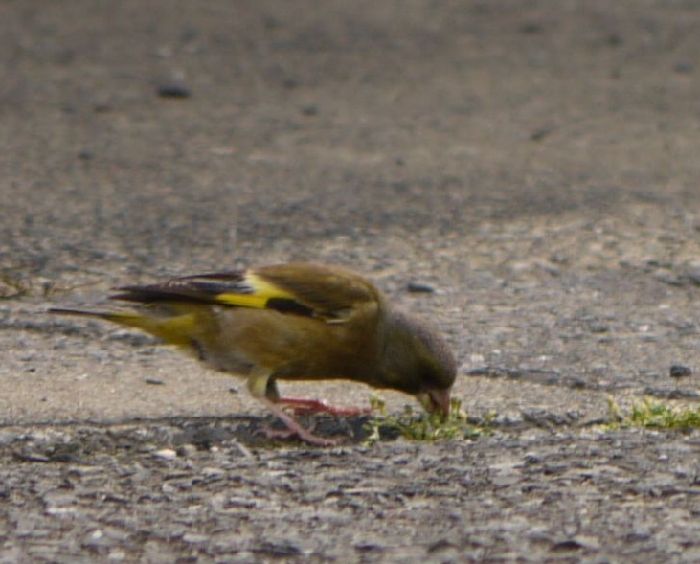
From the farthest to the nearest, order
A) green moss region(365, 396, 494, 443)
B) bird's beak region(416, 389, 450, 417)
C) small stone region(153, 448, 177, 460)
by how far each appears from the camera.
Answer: bird's beak region(416, 389, 450, 417), green moss region(365, 396, 494, 443), small stone region(153, 448, 177, 460)

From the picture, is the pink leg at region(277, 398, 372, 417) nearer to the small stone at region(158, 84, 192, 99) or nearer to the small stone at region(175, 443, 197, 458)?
the small stone at region(175, 443, 197, 458)

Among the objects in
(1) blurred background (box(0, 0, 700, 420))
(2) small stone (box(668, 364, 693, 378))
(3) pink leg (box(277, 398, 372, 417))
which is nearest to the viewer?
(3) pink leg (box(277, 398, 372, 417))

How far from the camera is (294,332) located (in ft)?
18.0

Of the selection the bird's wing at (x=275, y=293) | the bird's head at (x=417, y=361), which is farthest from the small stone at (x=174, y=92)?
the bird's head at (x=417, y=361)

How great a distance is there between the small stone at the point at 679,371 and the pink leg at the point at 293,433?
4.64 feet

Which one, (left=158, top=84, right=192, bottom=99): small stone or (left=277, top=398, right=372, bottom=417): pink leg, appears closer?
(left=277, top=398, right=372, bottom=417): pink leg

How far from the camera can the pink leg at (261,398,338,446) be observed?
5141 millimetres

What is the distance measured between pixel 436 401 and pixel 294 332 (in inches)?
20.5

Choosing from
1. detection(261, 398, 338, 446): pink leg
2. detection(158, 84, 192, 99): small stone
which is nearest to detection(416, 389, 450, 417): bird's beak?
detection(261, 398, 338, 446): pink leg

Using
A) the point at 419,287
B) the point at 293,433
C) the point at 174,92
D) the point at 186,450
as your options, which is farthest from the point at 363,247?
the point at 174,92

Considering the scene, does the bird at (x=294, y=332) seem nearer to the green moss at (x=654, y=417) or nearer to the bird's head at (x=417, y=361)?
the bird's head at (x=417, y=361)

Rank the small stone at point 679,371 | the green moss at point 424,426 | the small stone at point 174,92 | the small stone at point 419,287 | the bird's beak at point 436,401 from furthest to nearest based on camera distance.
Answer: the small stone at point 174,92, the small stone at point 419,287, the small stone at point 679,371, the bird's beak at point 436,401, the green moss at point 424,426

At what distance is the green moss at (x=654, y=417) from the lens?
16.9ft

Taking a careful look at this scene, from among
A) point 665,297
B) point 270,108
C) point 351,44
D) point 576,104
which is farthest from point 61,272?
point 351,44
